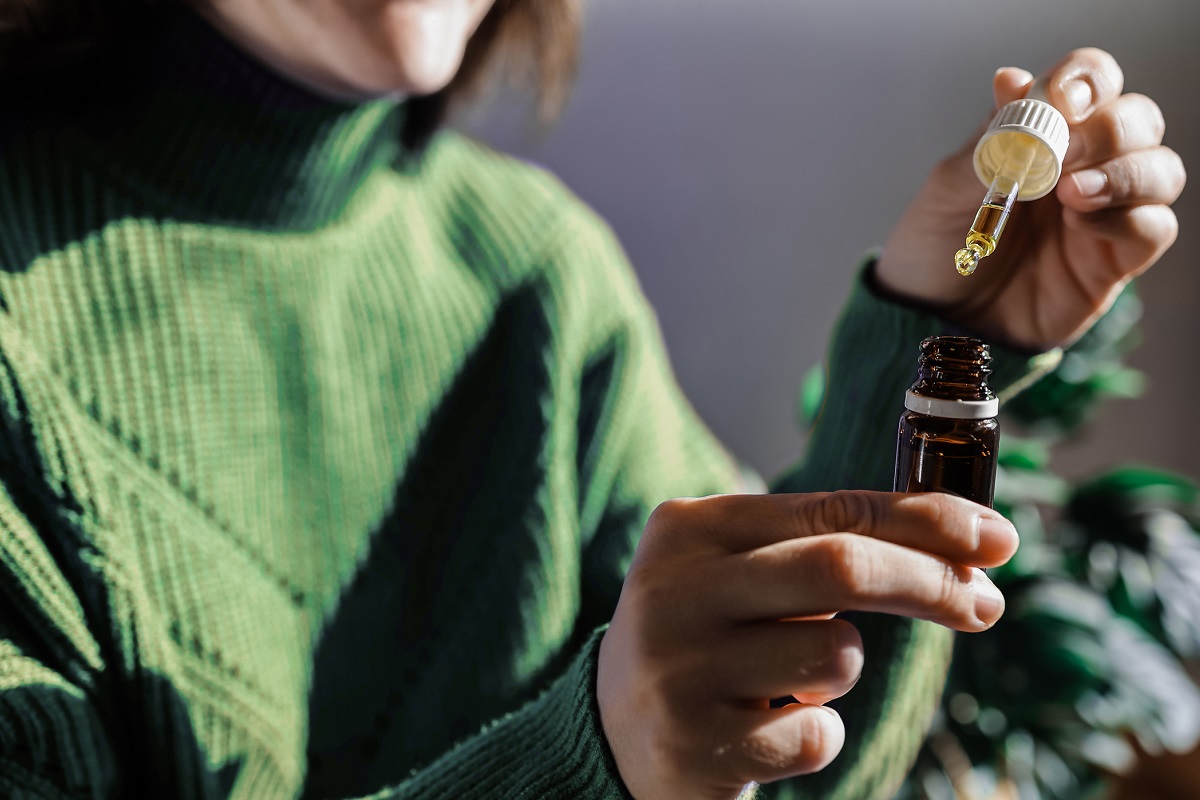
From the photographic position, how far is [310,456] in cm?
59

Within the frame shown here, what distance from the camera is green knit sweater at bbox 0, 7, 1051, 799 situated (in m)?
0.48

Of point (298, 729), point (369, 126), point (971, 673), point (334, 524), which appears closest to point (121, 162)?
point (369, 126)

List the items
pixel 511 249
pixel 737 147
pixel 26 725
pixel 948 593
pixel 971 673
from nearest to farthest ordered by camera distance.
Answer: pixel 948 593
pixel 26 725
pixel 511 249
pixel 971 673
pixel 737 147

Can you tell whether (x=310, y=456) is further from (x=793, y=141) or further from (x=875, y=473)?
(x=793, y=141)

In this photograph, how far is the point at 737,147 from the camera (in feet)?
3.65

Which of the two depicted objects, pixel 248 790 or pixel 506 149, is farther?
pixel 506 149

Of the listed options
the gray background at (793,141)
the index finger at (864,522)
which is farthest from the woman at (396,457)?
the gray background at (793,141)

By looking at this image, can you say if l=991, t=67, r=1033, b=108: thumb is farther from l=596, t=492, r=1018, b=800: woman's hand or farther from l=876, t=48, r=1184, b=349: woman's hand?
l=596, t=492, r=1018, b=800: woman's hand

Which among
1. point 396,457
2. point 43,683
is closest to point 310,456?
point 396,457

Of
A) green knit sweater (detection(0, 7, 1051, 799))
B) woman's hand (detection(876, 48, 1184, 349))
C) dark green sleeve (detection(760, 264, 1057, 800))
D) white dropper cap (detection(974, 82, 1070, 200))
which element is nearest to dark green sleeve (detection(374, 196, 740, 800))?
green knit sweater (detection(0, 7, 1051, 799))

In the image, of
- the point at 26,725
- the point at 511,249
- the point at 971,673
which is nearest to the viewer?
the point at 26,725

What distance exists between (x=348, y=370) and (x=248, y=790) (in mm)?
267

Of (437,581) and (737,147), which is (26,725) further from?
(737,147)

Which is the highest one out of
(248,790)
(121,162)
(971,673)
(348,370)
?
(121,162)
